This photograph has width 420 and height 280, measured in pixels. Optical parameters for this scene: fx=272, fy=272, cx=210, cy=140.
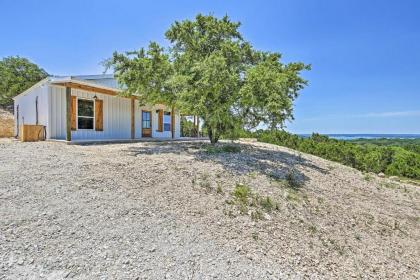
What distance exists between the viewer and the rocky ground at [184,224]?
355 centimetres

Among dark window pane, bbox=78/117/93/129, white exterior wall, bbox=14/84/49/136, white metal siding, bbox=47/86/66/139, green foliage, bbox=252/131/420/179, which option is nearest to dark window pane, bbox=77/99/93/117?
dark window pane, bbox=78/117/93/129

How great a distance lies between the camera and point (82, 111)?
1197 cm

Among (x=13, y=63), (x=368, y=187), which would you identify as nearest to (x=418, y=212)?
(x=368, y=187)

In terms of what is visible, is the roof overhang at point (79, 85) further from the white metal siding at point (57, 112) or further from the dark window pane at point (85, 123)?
the dark window pane at point (85, 123)

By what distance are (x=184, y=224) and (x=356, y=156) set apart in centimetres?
1515

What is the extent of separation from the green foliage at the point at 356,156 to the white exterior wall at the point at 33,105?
1249 cm

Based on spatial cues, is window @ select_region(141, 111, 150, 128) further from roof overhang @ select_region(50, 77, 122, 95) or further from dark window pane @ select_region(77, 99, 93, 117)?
dark window pane @ select_region(77, 99, 93, 117)

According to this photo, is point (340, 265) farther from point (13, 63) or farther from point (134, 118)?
point (13, 63)

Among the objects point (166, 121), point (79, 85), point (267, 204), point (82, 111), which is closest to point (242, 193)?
point (267, 204)

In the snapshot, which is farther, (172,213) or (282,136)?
(282,136)

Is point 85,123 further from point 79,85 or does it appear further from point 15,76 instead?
point 15,76

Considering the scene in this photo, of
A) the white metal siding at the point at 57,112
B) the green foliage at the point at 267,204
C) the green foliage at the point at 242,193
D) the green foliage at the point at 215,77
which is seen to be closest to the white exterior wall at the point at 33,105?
the white metal siding at the point at 57,112

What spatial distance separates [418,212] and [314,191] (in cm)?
330

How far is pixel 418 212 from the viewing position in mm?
7840
